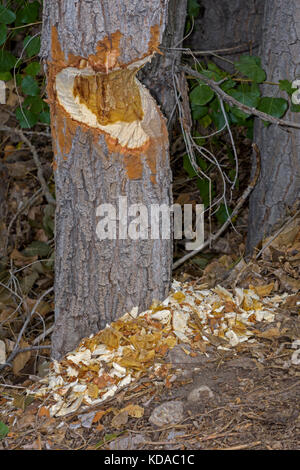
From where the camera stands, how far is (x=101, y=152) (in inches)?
82.3

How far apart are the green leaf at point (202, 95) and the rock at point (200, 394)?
1386 millimetres

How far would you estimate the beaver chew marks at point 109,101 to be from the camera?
6.61 feet

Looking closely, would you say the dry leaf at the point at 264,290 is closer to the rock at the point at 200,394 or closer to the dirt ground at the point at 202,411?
the dirt ground at the point at 202,411

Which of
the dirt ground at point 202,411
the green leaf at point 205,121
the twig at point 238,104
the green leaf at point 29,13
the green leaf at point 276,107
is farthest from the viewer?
the green leaf at point 205,121

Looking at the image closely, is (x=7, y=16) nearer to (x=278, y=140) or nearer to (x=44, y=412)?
(x=278, y=140)

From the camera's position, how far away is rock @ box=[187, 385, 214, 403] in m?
1.87

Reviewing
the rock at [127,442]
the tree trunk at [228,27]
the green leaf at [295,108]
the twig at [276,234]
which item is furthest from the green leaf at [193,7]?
the rock at [127,442]

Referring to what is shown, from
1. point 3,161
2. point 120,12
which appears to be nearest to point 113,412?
point 120,12

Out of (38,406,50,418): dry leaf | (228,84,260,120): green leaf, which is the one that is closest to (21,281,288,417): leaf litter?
(38,406,50,418): dry leaf

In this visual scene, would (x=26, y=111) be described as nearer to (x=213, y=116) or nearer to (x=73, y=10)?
(x=213, y=116)

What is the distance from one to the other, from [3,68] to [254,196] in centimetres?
151
